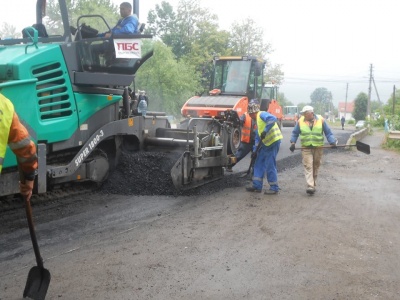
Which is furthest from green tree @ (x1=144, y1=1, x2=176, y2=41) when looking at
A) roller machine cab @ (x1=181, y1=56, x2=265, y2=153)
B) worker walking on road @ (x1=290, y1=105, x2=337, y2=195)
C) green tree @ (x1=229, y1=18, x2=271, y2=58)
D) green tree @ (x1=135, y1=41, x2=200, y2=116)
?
worker walking on road @ (x1=290, y1=105, x2=337, y2=195)

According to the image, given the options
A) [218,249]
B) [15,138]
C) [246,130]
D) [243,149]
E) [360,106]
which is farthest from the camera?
[360,106]

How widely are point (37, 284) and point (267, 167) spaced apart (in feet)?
17.2

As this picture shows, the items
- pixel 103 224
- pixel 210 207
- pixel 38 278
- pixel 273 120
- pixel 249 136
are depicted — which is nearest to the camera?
pixel 38 278

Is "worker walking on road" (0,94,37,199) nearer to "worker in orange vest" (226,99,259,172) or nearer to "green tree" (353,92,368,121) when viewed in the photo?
"worker in orange vest" (226,99,259,172)

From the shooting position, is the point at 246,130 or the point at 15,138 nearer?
the point at 15,138

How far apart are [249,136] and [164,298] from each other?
6.13 metres

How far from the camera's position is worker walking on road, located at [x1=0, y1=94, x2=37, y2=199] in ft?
10.1

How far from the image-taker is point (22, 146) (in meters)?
3.29

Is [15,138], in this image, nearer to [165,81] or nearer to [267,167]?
[267,167]

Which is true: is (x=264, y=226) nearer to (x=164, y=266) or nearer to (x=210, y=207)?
(x=210, y=207)

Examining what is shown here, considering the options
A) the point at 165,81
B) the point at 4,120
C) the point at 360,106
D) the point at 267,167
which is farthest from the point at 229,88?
the point at 360,106

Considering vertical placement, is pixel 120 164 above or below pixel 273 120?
below

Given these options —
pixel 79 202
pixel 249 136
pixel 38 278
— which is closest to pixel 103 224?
pixel 79 202

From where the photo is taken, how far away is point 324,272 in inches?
174
